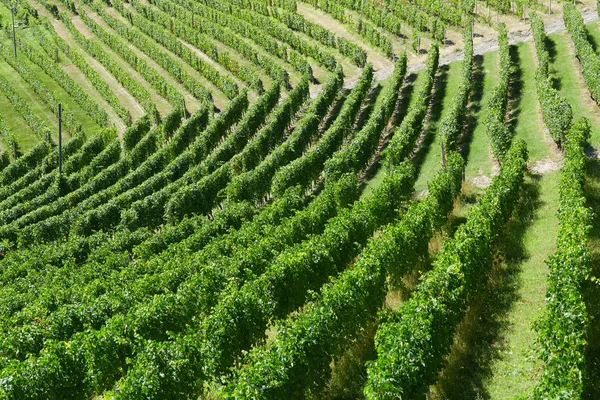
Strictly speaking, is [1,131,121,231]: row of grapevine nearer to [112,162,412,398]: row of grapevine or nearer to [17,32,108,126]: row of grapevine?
[17,32,108,126]: row of grapevine

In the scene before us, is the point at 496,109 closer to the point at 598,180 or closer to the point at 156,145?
the point at 598,180

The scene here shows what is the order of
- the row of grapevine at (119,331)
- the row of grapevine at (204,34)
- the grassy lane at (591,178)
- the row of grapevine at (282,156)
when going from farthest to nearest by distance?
1. the row of grapevine at (204,34)
2. the row of grapevine at (282,156)
3. the row of grapevine at (119,331)
4. the grassy lane at (591,178)

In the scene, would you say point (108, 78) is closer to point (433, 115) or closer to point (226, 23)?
point (226, 23)

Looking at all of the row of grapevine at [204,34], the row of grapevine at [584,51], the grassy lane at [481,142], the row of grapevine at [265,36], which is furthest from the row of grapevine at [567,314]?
the row of grapevine at [265,36]

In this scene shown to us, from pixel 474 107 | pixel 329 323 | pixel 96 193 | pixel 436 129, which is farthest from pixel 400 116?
pixel 329 323

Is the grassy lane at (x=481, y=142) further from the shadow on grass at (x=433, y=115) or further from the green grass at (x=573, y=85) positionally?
the green grass at (x=573, y=85)
